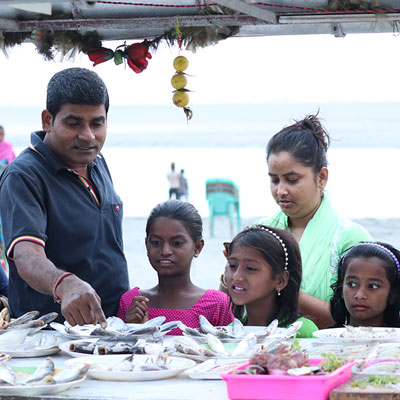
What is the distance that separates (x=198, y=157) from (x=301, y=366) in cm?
2411

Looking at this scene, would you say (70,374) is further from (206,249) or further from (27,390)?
(206,249)

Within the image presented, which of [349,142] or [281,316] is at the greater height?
[349,142]

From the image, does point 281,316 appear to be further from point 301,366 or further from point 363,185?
point 363,185

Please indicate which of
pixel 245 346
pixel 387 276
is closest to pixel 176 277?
pixel 387 276

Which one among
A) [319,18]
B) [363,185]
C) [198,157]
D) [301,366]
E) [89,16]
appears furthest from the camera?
[198,157]

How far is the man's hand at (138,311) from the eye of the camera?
11.3 ft

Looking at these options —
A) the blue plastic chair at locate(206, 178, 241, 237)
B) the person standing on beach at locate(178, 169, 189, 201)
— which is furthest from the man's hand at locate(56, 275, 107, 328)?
the person standing on beach at locate(178, 169, 189, 201)

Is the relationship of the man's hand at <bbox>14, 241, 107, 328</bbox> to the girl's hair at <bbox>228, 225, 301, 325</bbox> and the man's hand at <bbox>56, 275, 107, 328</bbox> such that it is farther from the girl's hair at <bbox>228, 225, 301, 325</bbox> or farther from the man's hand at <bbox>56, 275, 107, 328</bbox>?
the girl's hair at <bbox>228, 225, 301, 325</bbox>

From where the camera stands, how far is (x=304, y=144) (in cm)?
384

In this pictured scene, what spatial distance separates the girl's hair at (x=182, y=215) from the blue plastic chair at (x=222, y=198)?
8616 millimetres

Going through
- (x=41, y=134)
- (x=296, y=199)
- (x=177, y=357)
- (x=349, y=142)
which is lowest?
(x=177, y=357)

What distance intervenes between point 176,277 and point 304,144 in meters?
0.94

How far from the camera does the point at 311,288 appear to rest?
366cm

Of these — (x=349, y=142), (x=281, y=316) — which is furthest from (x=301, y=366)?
(x=349, y=142)
